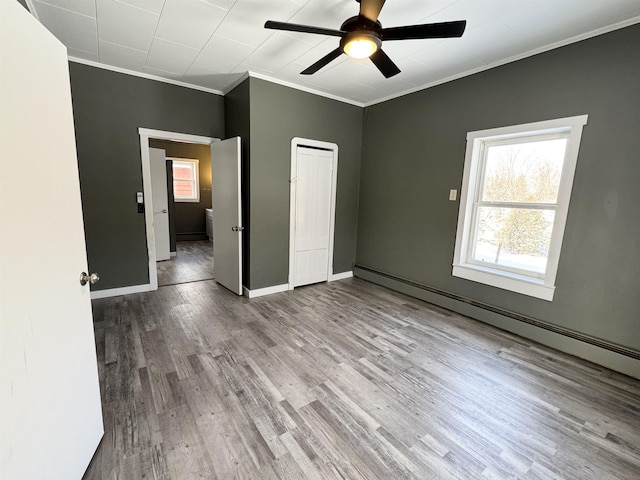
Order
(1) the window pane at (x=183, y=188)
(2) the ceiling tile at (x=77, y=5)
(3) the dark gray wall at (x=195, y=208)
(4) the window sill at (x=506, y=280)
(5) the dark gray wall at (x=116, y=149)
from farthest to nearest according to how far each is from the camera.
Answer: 1. (1) the window pane at (x=183, y=188)
2. (3) the dark gray wall at (x=195, y=208)
3. (5) the dark gray wall at (x=116, y=149)
4. (4) the window sill at (x=506, y=280)
5. (2) the ceiling tile at (x=77, y=5)

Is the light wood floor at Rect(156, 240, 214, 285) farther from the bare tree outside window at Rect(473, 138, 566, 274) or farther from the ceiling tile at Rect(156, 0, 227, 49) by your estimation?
the bare tree outside window at Rect(473, 138, 566, 274)

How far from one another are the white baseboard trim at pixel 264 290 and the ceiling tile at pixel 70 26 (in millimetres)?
2999

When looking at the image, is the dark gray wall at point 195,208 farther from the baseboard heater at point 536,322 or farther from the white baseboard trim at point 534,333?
the baseboard heater at point 536,322

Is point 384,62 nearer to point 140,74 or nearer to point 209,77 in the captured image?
point 209,77

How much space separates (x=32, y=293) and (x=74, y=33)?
9.37 ft

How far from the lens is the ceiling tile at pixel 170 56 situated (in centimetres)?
270

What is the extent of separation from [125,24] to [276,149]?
1765 millimetres

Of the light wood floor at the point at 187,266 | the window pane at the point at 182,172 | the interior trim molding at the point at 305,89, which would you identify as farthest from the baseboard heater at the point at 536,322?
the window pane at the point at 182,172

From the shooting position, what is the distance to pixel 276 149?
3.57m

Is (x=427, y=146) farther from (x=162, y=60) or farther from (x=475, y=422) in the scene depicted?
(x=162, y=60)

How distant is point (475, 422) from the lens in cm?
174

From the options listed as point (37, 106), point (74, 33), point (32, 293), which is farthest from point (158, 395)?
point (74, 33)

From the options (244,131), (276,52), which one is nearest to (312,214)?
(244,131)

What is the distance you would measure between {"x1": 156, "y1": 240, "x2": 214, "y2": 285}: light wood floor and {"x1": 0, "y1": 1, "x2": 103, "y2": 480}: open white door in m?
3.03
